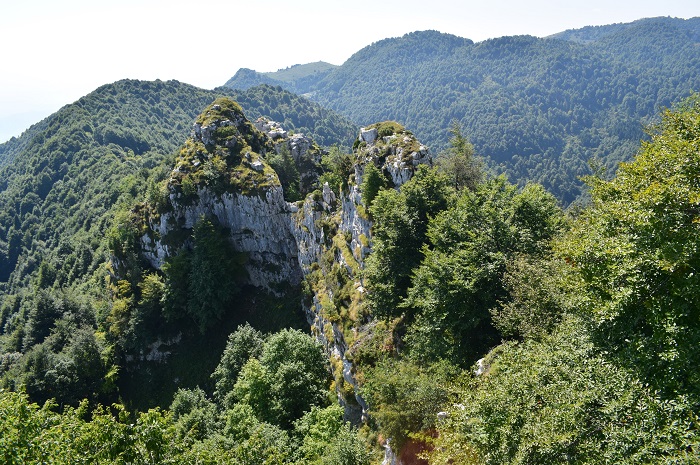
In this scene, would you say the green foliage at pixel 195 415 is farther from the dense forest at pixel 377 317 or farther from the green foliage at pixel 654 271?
the green foliage at pixel 654 271

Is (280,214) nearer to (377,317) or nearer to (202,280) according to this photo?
(202,280)

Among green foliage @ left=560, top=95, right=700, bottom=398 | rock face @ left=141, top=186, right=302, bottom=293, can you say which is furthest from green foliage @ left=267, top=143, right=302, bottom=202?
green foliage @ left=560, top=95, right=700, bottom=398

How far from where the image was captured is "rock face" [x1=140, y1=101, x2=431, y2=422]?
40.9 metres

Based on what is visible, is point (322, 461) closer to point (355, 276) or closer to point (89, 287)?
point (355, 276)

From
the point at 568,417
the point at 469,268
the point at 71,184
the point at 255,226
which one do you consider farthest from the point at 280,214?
the point at 71,184

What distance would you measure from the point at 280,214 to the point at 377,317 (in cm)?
3431

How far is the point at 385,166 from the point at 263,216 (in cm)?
2723

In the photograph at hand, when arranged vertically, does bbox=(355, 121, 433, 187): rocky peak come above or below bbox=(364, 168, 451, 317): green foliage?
above

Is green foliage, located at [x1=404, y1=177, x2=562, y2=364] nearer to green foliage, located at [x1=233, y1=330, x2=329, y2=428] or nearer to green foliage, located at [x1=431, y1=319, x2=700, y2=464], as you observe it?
green foliage, located at [x1=431, y1=319, x2=700, y2=464]

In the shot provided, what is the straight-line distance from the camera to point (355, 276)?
4181cm

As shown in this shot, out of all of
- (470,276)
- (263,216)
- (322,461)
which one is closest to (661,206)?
(470,276)

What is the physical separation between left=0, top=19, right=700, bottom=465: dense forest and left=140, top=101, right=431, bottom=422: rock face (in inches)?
13.3

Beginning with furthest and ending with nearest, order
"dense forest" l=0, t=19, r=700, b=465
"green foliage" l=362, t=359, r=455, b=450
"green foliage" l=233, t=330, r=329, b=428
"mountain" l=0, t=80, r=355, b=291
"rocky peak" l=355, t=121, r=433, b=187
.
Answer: "mountain" l=0, t=80, r=355, b=291
"rocky peak" l=355, t=121, r=433, b=187
"green foliage" l=233, t=330, r=329, b=428
"green foliage" l=362, t=359, r=455, b=450
"dense forest" l=0, t=19, r=700, b=465

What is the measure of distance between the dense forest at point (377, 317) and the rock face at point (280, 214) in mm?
338
